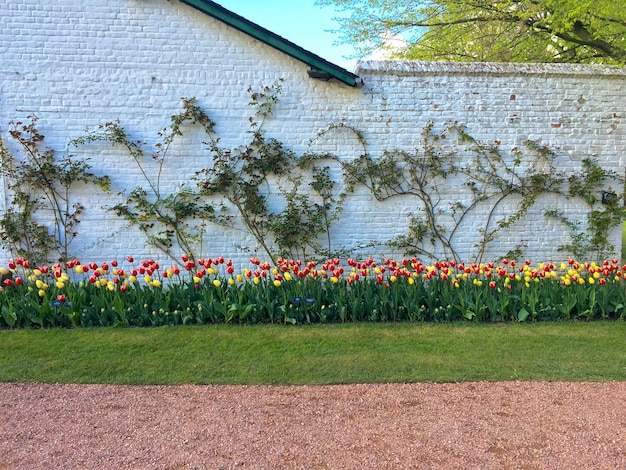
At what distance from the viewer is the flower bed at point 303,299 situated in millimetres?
5191

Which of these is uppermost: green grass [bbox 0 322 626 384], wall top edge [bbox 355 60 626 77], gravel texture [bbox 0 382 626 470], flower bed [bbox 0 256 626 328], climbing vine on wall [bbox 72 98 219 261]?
wall top edge [bbox 355 60 626 77]

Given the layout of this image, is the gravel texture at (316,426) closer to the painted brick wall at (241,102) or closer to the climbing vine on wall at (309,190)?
the climbing vine on wall at (309,190)

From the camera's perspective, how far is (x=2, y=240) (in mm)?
6484

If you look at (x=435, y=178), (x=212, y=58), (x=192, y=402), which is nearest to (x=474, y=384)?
(x=192, y=402)

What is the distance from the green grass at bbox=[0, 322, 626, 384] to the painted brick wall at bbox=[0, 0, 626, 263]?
1.96 m

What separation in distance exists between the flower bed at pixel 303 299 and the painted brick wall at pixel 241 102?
1337mm

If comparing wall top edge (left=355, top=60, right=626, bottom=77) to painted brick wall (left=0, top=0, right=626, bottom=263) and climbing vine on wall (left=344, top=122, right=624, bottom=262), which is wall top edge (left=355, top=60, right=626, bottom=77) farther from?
climbing vine on wall (left=344, top=122, right=624, bottom=262)

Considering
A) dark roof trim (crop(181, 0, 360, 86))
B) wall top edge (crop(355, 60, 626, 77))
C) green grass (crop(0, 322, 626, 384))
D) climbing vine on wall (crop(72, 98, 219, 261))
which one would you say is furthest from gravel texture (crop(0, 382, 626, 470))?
wall top edge (crop(355, 60, 626, 77))

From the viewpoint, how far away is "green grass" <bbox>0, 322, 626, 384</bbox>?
13.0 feet

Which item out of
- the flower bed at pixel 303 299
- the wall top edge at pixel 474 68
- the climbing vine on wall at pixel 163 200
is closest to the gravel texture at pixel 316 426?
the flower bed at pixel 303 299

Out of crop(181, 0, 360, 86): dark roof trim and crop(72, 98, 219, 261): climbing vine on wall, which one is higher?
crop(181, 0, 360, 86): dark roof trim

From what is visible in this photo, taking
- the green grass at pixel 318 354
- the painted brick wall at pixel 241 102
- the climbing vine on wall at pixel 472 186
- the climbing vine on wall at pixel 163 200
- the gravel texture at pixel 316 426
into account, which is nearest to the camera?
the gravel texture at pixel 316 426

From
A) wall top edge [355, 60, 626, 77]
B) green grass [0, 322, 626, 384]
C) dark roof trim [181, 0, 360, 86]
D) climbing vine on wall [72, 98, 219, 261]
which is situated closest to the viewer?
green grass [0, 322, 626, 384]

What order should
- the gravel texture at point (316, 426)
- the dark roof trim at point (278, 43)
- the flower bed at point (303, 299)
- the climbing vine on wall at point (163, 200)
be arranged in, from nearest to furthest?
the gravel texture at point (316, 426)
the flower bed at point (303, 299)
the dark roof trim at point (278, 43)
the climbing vine on wall at point (163, 200)
